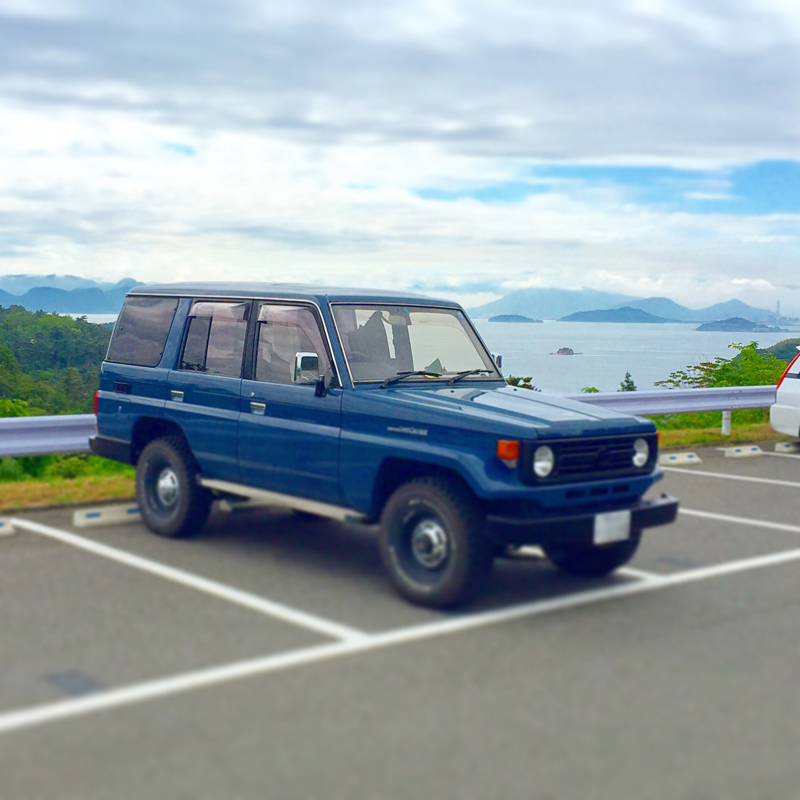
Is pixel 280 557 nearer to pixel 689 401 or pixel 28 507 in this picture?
pixel 28 507

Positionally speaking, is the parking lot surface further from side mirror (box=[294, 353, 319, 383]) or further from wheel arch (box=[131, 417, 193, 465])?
side mirror (box=[294, 353, 319, 383])

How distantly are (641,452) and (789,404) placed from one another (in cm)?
684

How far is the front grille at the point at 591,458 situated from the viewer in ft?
19.5

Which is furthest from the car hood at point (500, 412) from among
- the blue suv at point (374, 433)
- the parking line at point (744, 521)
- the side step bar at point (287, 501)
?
the parking line at point (744, 521)

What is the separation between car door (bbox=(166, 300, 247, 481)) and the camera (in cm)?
740

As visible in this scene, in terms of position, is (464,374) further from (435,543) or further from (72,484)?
(72,484)

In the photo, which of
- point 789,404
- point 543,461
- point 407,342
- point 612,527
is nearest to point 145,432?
point 407,342

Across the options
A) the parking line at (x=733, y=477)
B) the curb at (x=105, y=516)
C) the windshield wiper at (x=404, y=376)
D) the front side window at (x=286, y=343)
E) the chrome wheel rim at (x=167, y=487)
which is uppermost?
the front side window at (x=286, y=343)

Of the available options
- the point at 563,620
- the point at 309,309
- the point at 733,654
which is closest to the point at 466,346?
the point at 309,309

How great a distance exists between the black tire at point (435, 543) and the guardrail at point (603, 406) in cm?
393

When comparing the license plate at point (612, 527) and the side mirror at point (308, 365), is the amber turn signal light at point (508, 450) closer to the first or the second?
the license plate at point (612, 527)

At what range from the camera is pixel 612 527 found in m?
6.15

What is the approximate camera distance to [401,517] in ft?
20.2

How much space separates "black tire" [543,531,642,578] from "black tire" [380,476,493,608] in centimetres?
88
